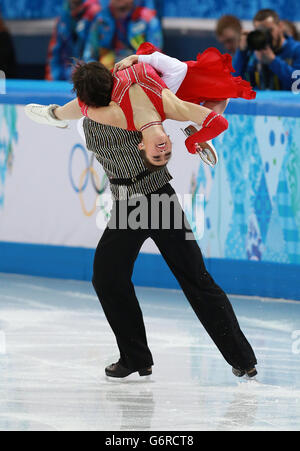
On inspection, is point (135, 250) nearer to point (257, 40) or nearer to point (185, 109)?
point (185, 109)

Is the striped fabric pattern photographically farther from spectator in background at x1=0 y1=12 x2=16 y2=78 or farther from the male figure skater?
spectator in background at x1=0 y1=12 x2=16 y2=78

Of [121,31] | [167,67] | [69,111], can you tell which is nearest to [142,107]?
[167,67]

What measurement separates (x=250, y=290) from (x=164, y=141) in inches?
94.3

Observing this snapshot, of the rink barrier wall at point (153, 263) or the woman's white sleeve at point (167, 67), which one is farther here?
the rink barrier wall at point (153, 263)

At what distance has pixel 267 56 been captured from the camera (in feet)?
21.1

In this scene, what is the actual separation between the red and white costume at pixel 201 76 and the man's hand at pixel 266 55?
7.58ft

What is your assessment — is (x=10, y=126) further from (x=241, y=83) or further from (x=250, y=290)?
(x=241, y=83)

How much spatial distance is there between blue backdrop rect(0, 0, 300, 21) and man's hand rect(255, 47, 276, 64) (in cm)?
189

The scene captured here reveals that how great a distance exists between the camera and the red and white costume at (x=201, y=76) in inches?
162

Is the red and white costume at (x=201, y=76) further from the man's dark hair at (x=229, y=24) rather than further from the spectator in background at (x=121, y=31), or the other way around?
the spectator in background at (x=121, y=31)

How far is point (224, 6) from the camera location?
8.43m

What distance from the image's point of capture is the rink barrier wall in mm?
5910

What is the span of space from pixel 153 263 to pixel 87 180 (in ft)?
2.24
